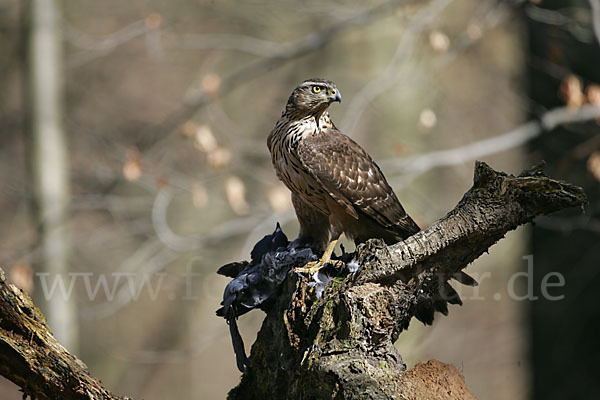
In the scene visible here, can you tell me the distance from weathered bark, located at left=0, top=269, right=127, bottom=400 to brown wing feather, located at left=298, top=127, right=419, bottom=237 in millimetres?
1265

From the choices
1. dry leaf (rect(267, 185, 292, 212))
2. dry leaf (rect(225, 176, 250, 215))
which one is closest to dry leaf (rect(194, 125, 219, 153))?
dry leaf (rect(225, 176, 250, 215))

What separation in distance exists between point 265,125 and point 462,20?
5.99 feet

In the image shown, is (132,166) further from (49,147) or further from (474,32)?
(474,32)

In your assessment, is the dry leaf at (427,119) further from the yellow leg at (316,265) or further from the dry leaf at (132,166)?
the yellow leg at (316,265)

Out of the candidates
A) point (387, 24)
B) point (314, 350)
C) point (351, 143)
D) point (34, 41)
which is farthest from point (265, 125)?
point (314, 350)

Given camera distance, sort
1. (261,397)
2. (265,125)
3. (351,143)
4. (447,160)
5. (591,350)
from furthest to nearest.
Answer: (591,350)
(265,125)
(447,160)
(351,143)
(261,397)

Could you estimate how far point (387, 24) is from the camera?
5301 mm

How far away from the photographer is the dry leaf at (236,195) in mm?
4910

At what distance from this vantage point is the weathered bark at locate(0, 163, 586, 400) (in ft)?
6.23

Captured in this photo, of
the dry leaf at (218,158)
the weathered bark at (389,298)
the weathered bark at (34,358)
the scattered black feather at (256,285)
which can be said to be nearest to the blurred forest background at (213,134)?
the dry leaf at (218,158)

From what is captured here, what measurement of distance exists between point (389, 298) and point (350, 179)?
1034 millimetres

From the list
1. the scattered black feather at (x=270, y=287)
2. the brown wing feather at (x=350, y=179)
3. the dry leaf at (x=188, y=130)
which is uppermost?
the dry leaf at (x=188, y=130)

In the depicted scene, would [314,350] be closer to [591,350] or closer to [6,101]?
[6,101]

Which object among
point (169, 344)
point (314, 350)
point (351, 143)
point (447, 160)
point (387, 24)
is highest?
point (387, 24)
